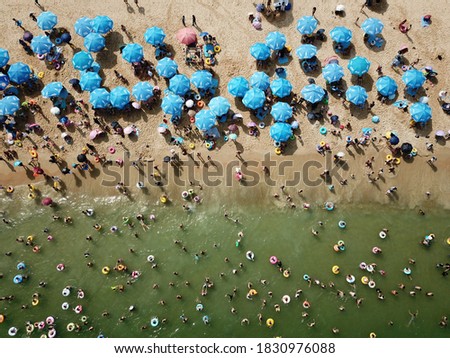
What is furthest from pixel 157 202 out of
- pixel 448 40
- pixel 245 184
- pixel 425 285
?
pixel 448 40

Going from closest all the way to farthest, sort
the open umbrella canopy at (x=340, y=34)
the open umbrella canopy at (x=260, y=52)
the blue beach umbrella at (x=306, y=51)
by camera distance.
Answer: the blue beach umbrella at (x=306, y=51) → the open umbrella canopy at (x=260, y=52) → the open umbrella canopy at (x=340, y=34)

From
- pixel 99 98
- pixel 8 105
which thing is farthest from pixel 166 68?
pixel 8 105

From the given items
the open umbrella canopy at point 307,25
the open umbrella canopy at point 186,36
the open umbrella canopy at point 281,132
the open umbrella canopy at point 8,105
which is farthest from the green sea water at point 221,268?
the open umbrella canopy at point 307,25

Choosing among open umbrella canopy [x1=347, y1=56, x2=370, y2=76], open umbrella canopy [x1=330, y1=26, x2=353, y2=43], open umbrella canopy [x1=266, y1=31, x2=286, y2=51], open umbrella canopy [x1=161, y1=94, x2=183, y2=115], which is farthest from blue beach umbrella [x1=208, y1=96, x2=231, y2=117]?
open umbrella canopy [x1=330, y1=26, x2=353, y2=43]

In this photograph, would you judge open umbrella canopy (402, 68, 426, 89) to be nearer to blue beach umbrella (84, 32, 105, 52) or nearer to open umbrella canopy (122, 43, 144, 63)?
open umbrella canopy (122, 43, 144, 63)

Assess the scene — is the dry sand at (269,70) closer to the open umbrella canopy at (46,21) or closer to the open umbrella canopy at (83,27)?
the open umbrella canopy at (83,27)
